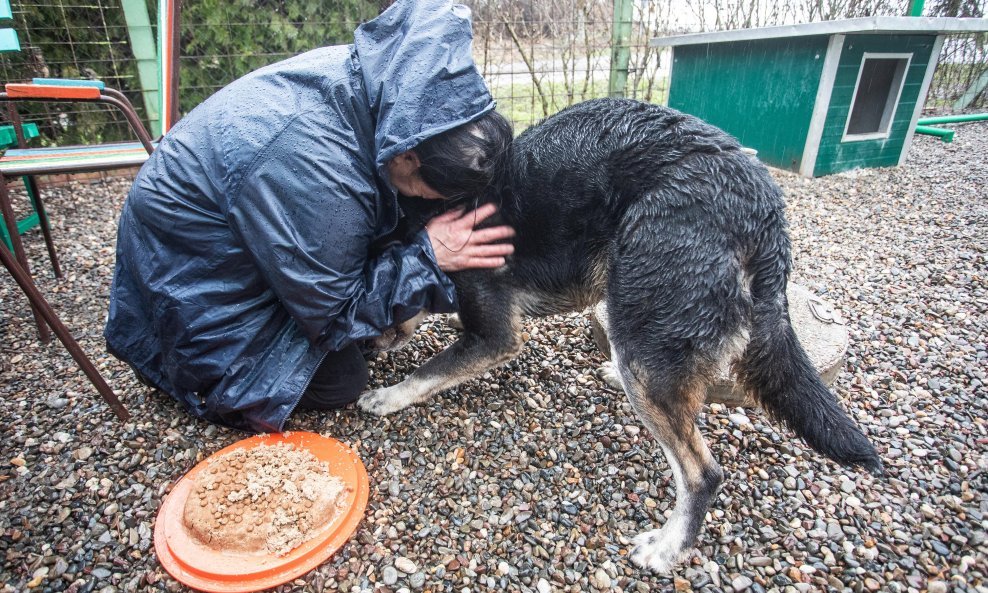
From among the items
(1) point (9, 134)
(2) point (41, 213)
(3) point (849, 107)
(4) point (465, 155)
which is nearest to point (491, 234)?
(4) point (465, 155)

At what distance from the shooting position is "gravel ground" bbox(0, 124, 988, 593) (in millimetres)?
1840

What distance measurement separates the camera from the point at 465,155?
190cm

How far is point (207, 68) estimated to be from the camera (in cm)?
627

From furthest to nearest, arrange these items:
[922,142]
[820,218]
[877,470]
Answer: [922,142] → [820,218] → [877,470]

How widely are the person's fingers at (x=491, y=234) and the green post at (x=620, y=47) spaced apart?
6084 millimetres

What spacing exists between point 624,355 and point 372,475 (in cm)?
123

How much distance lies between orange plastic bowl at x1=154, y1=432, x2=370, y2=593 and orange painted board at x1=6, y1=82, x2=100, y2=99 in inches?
100.0

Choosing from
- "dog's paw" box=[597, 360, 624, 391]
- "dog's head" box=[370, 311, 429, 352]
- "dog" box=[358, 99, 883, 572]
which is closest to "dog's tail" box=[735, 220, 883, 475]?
"dog" box=[358, 99, 883, 572]

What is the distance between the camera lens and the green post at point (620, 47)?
6.96 meters

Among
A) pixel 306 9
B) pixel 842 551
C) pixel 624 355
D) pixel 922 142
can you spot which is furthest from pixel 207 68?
pixel 922 142

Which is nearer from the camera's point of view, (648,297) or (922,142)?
(648,297)

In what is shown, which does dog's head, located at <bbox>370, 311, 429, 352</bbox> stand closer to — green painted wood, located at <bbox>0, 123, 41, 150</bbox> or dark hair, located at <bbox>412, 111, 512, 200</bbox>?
dark hair, located at <bbox>412, 111, 512, 200</bbox>

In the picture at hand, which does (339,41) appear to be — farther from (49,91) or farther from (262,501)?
(262,501)

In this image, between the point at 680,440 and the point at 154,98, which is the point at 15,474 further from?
the point at 154,98
